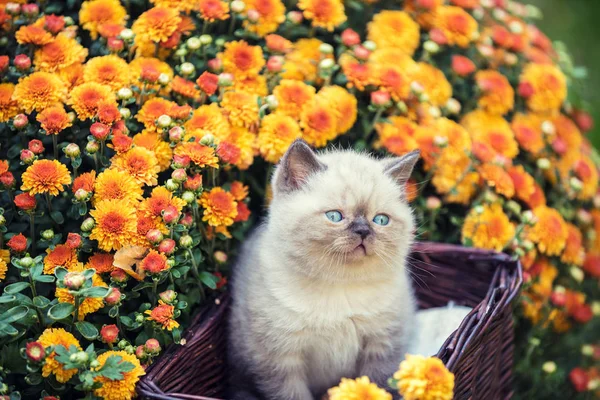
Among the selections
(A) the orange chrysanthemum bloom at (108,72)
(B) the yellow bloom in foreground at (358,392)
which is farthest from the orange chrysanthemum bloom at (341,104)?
(B) the yellow bloom in foreground at (358,392)

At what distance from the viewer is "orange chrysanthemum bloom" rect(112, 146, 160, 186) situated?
1.80 m

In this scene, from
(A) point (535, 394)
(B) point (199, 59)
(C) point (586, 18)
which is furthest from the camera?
(C) point (586, 18)

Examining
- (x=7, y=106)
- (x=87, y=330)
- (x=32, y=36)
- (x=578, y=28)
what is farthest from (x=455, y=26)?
(x=578, y=28)

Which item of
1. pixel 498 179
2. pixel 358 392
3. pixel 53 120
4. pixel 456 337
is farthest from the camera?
pixel 498 179

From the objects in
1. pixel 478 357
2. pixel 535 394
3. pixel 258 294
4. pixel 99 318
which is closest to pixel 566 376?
pixel 535 394

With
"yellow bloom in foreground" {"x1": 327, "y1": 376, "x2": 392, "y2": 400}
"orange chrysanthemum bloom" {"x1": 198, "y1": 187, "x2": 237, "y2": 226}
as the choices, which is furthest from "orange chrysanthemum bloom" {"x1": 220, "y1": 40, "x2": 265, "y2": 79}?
"yellow bloom in foreground" {"x1": 327, "y1": 376, "x2": 392, "y2": 400}

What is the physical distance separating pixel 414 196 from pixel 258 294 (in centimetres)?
69

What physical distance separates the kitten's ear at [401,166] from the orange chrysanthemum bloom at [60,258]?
86cm

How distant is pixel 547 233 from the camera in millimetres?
2324

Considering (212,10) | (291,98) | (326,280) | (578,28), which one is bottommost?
(578,28)

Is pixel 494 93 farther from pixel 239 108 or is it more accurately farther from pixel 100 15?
pixel 100 15

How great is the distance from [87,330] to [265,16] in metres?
1.17

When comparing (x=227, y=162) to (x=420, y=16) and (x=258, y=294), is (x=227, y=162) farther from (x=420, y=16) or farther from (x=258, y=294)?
(x=420, y=16)

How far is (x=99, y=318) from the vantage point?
1788 millimetres
